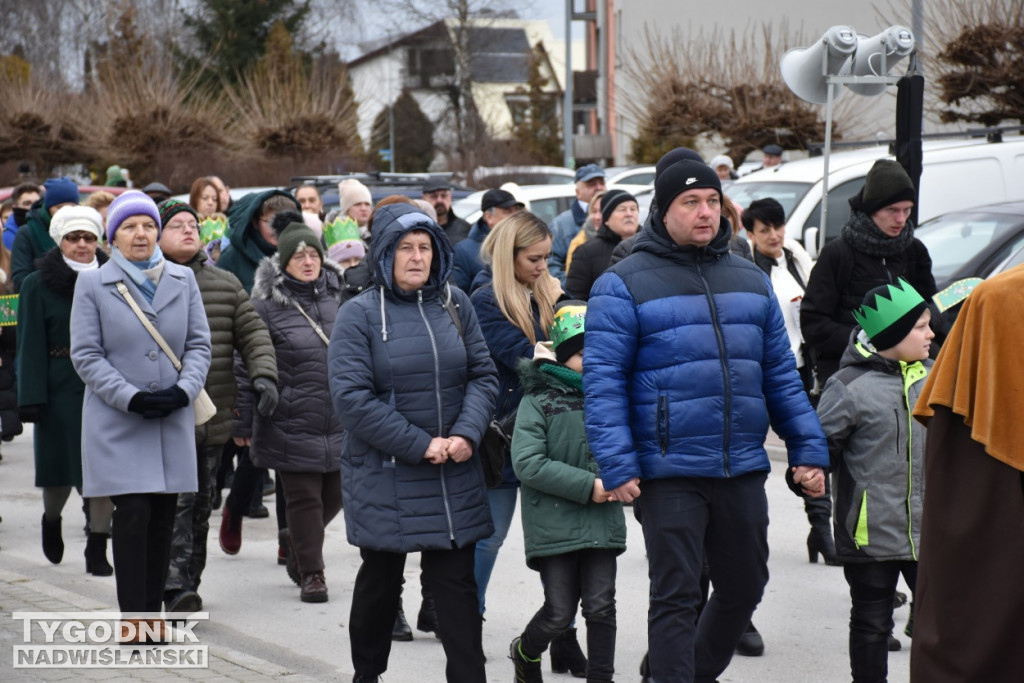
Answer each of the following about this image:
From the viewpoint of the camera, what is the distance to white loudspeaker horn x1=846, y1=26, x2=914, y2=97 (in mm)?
10086

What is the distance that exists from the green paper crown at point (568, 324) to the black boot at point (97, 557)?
11.6 feet

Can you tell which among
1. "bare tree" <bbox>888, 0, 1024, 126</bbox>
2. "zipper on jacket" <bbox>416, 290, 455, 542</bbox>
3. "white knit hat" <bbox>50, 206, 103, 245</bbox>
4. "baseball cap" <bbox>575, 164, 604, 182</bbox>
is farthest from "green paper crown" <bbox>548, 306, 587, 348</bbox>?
"bare tree" <bbox>888, 0, 1024, 126</bbox>

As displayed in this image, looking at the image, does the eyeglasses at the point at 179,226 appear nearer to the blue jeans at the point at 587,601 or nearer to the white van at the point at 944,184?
the blue jeans at the point at 587,601

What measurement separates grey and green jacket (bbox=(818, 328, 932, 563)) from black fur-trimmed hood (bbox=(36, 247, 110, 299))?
159 inches

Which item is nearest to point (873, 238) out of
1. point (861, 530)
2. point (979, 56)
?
point (861, 530)

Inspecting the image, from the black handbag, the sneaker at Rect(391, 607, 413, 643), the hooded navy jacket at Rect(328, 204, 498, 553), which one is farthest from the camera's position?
the sneaker at Rect(391, 607, 413, 643)

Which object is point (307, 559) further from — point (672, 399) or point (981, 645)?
point (981, 645)

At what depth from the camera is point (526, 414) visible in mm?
5652

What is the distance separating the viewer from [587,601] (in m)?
5.54

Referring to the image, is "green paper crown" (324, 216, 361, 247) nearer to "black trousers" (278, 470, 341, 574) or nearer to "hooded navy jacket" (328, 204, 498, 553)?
"black trousers" (278, 470, 341, 574)

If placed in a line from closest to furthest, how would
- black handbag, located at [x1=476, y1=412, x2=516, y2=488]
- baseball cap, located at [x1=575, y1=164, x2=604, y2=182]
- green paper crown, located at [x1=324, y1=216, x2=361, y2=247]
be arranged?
black handbag, located at [x1=476, y1=412, x2=516, y2=488] < green paper crown, located at [x1=324, y1=216, x2=361, y2=247] < baseball cap, located at [x1=575, y1=164, x2=604, y2=182]

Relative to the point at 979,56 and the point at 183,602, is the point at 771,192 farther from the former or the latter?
the point at 183,602

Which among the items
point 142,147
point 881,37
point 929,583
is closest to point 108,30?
point 142,147

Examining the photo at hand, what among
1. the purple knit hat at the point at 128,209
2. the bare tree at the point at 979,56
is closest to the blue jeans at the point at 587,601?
the purple knit hat at the point at 128,209
